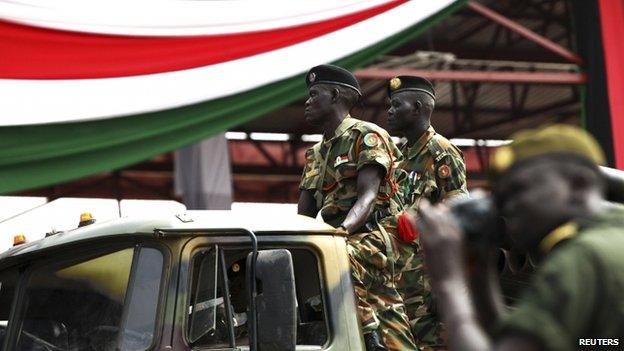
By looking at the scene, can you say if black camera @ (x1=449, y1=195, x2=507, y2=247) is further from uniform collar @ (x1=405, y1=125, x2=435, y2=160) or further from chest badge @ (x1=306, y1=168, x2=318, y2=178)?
uniform collar @ (x1=405, y1=125, x2=435, y2=160)

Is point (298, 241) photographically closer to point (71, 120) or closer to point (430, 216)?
point (430, 216)

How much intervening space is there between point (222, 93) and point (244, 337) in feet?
19.4

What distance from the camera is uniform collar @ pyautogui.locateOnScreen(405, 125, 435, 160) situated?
5.36m

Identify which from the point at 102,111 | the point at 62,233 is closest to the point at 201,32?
the point at 102,111

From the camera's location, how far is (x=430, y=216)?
1928 millimetres

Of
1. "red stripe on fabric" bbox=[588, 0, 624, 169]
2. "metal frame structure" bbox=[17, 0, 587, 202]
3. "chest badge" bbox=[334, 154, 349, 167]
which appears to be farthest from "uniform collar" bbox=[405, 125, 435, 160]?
"metal frame structure" bbox=[17, 0, 587, 202]

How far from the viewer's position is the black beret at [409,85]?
5531 mm

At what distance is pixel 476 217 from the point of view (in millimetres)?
1971

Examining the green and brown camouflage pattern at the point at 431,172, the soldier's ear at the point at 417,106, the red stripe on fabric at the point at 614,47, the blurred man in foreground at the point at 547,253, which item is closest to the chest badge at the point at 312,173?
the green and brown camouflage pattern at the point at 431,172

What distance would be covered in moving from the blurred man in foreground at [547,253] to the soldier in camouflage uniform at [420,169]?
109 inches

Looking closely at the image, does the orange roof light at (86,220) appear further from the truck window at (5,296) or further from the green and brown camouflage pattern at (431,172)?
the green and brown camouflage pattern at (431,172)

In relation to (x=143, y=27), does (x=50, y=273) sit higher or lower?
lower

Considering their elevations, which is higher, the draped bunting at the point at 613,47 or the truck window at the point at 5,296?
the draped bunting at the point at 613,47

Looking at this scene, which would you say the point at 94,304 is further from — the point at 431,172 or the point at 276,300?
the point at 431,172
